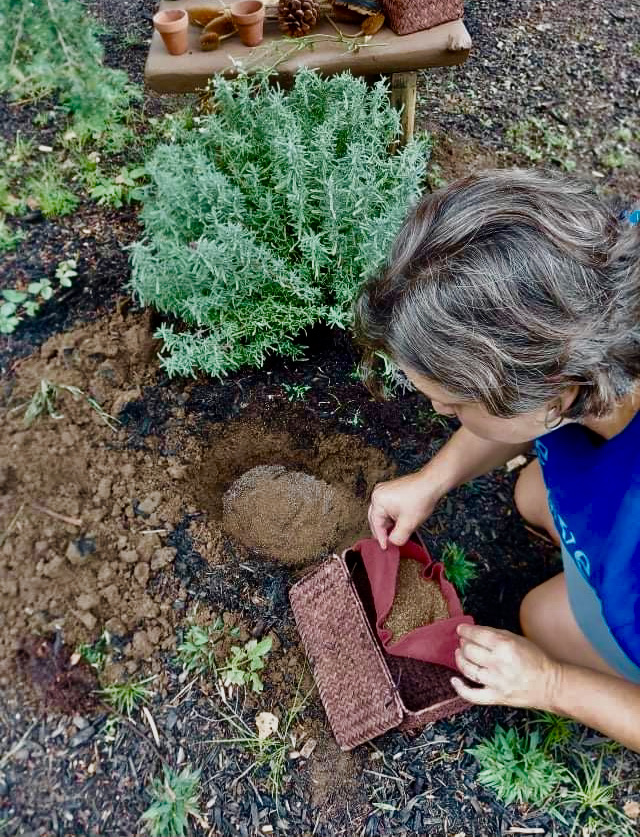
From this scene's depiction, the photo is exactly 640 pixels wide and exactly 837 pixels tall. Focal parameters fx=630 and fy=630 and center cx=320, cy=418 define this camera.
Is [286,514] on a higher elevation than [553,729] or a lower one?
higher

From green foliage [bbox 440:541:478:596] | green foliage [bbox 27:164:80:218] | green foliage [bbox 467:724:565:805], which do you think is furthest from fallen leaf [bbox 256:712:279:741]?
green foliage [bbox 27:164:80:218]

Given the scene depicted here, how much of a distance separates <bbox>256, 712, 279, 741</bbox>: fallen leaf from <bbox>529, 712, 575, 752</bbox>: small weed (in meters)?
0.71

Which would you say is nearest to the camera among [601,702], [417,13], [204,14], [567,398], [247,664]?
[567,398]

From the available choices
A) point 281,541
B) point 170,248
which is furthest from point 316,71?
point 281,541

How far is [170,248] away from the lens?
211cm

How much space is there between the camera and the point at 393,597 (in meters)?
1.61

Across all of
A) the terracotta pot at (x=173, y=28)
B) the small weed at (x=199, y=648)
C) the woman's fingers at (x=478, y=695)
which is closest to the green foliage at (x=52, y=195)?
the terracotta pot at (x=173, y=28)

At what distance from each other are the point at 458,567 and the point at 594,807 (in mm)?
704

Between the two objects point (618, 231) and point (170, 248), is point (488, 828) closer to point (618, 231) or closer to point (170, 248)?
point (618, 231)

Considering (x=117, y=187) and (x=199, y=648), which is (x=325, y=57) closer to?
(x=117, y=187)

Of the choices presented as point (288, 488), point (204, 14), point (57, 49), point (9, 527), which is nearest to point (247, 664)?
point (288, 488)

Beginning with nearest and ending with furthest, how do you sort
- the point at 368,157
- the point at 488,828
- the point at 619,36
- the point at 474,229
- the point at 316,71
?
the point at 474,229 → the point at 488,828 → the point at 368,157 → the point at 316,71 → the point at 619,36

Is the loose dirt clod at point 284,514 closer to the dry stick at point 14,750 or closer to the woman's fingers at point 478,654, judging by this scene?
the woman's fingers at point 478,654

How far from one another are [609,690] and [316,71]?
7.23 ft
